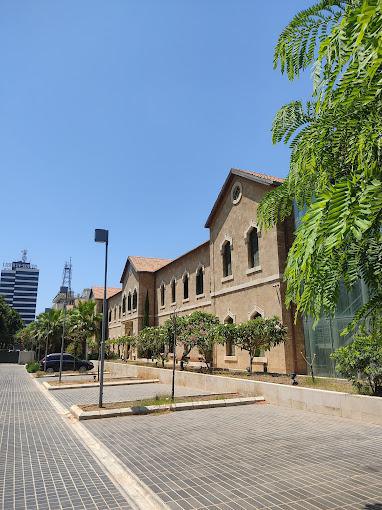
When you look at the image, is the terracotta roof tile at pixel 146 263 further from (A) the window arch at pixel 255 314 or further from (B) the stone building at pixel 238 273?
(A) the window arch at pixel 255 314

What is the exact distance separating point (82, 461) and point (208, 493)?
2.88 metres

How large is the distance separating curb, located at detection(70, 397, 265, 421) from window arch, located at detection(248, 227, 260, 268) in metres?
9.65

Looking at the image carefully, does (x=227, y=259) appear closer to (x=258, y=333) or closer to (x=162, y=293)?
(x=258, y=333)

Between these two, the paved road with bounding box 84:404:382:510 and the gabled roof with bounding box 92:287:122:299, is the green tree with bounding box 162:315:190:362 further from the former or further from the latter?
the gabled roof with bounding box 92:287:122:299

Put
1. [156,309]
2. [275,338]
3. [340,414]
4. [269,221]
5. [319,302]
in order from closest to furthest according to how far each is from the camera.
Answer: [319,302] → [269,221] → [340,414] → [275,338] → [156,309]

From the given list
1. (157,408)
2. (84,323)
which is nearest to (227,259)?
(157,408)

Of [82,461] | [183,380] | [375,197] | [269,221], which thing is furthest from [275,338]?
[375,197]

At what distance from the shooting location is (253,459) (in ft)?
22.7

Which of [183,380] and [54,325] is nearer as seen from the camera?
[183,380]

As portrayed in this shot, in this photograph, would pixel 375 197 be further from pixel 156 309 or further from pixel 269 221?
pixel 156 309

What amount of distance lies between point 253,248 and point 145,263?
69.8ft

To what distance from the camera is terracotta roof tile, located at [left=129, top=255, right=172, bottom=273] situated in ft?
132

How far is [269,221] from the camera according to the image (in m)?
3.50

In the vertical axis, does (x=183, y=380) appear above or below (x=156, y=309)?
below
